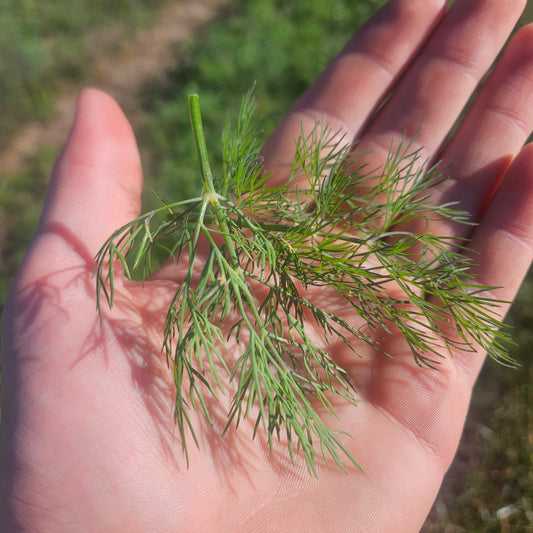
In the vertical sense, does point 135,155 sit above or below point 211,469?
above

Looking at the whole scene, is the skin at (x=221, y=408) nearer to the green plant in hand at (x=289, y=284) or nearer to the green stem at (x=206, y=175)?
the green plant in hand at (x=289, y=284)

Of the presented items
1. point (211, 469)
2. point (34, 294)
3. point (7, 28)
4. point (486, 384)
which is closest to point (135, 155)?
point (34, 294)

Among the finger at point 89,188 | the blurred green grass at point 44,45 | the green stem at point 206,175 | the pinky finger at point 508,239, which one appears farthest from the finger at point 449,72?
the blurred green grass at point 44,45

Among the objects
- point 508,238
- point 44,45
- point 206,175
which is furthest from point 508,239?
point 44,45

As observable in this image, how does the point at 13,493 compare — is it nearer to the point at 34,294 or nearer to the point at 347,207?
the point at 34,294

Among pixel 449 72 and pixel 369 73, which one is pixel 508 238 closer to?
pixel 449 72

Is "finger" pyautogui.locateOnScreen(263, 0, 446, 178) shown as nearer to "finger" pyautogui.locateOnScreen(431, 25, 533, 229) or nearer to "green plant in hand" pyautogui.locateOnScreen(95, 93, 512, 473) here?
"finger" pyautogui.locateOnScreen(431, 25, 533, 229)
